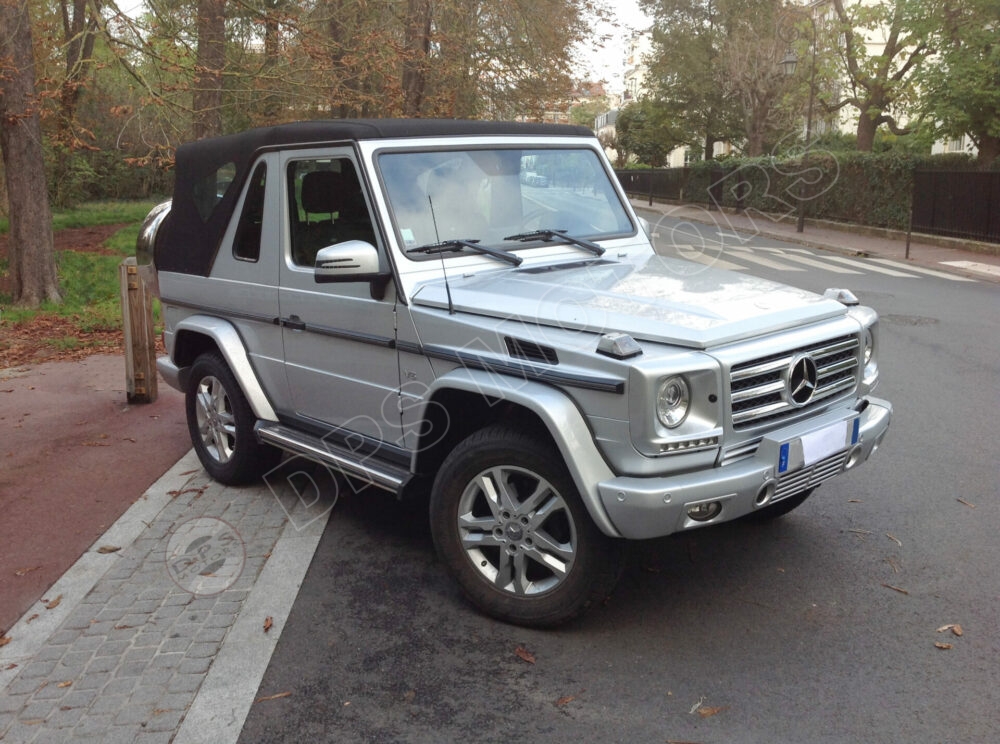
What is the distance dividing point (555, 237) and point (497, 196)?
14.8 inches

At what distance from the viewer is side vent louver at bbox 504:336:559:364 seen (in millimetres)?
3848

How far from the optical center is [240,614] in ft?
14.2

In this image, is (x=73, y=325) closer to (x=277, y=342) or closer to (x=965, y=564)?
(x=277, y=342)

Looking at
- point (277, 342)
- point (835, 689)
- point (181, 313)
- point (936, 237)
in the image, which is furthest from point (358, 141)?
point (936, 237)

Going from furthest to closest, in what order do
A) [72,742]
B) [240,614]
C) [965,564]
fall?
[965,564]
[240,614]
[72,742]

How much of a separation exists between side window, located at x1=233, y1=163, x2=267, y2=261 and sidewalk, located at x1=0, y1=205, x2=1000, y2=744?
151 centimetres

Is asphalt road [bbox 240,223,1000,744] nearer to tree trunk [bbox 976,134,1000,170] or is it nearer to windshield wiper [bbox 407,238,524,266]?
windshield wiper [bbox 407,238,524,266]

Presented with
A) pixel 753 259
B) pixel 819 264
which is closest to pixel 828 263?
pixel 819 264

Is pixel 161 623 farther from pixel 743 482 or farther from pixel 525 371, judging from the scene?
pixel 743 482

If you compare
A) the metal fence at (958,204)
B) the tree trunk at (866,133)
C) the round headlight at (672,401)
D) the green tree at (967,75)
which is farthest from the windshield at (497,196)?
the tree trunk at (866,133)

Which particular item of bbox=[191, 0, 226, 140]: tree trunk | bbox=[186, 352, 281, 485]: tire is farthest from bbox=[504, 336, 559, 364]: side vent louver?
bbox=[191, 0, 226, 140]: tree trunk

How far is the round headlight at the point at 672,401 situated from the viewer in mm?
3588

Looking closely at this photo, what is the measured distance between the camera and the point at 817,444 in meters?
3.95

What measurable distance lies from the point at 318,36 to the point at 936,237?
17632 mm
